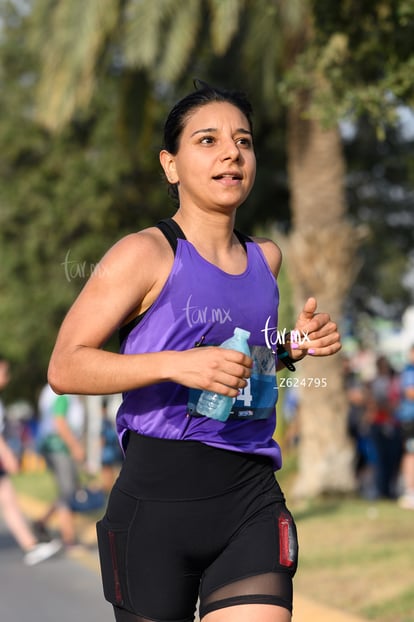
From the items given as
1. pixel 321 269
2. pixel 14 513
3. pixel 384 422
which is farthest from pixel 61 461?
pixel 384 422

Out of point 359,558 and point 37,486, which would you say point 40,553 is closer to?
point 359,558

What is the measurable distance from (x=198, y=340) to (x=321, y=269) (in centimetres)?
1120

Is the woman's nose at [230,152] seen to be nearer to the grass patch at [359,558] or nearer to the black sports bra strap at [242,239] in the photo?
the black sports bra strap at [242,239]

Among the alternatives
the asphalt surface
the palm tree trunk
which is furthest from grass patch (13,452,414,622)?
the palm tree trunk

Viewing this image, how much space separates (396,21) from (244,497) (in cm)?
481

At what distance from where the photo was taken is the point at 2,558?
452 inches

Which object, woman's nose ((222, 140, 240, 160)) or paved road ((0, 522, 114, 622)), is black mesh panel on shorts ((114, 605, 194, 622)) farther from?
paved road ((0, 522, 114, 622))

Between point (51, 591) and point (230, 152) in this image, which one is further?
point (51, 591)

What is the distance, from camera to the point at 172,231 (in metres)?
3.52

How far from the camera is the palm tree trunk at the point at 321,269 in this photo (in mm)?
14508

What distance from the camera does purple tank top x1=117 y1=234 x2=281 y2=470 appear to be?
3.36 metres

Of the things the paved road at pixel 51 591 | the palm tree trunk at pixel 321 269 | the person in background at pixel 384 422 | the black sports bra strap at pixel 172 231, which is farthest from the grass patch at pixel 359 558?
the black sports bra strap at pixel 172 231

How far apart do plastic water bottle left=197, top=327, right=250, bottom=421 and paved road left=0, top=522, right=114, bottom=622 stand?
4.93 meters

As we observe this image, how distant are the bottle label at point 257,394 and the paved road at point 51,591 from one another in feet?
15.7
